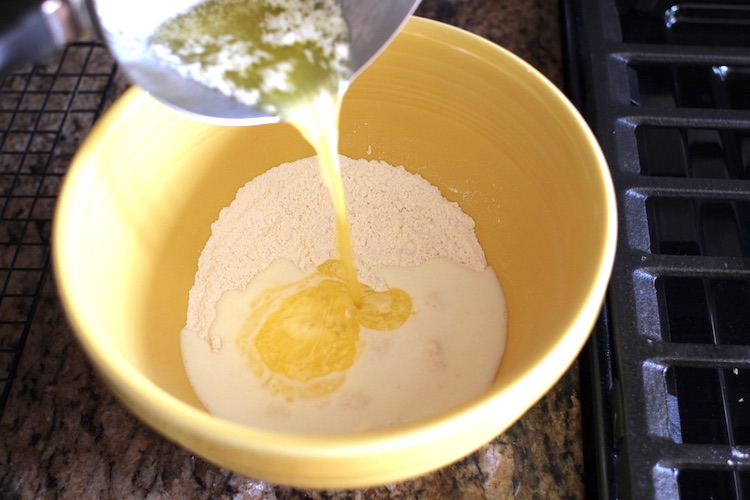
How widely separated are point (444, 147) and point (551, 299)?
262mm

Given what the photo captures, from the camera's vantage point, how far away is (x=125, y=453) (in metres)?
0.67

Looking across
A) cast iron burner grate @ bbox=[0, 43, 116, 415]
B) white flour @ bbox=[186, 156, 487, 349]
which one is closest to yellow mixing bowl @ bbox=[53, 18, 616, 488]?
white flour @ bbox=[186, 156, 487, 349]

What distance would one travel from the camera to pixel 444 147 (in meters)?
0.84

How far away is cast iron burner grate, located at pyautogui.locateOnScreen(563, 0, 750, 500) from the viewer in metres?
0.62

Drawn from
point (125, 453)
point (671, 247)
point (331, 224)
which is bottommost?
point (125, 453)

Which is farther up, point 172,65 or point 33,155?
point 172,65

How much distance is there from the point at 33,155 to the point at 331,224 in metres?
0.40

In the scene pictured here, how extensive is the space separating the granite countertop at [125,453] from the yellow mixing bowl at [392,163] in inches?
2.7

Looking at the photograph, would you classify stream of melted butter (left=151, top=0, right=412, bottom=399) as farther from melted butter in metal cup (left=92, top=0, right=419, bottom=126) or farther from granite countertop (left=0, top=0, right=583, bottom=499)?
granite countertop (left=0, top=0, right=583, bottom=499)

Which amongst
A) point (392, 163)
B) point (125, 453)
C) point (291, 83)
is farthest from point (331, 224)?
point (125, 453)

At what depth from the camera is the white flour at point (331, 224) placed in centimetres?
84

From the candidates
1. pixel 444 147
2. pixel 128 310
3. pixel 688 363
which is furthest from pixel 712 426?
pixel 128 310

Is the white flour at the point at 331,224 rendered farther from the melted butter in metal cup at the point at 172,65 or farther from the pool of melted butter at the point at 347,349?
the melted butter in metal cup at the point at 172,65

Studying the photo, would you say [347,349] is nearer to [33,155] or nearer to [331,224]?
[331,224]
